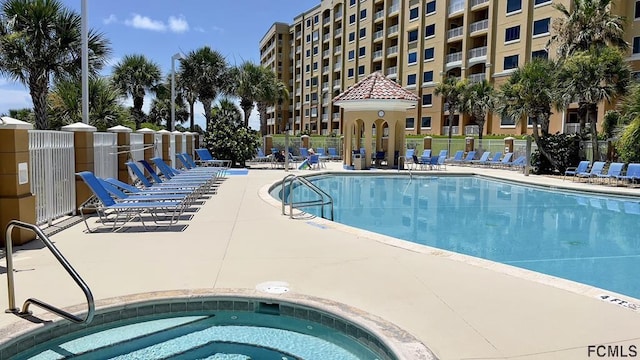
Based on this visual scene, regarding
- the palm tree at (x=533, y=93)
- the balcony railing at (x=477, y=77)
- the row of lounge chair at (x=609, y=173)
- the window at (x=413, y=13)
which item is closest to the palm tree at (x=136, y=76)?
the palm tree at (x=533, y=93)

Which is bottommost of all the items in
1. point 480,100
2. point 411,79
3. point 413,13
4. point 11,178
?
point 11,178

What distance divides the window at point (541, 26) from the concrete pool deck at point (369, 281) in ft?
123

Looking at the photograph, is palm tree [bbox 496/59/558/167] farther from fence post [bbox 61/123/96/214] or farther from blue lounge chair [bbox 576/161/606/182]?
fence post [bbox 61/123/96/214]

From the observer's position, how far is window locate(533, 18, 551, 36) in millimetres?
38375

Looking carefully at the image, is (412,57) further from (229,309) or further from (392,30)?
(229,309)

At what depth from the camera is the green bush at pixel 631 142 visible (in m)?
18.6

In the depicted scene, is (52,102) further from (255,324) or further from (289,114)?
(289,114)

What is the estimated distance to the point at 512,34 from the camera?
41500 mm

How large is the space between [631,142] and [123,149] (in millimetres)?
18905

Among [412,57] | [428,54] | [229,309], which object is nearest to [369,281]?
[229,309]

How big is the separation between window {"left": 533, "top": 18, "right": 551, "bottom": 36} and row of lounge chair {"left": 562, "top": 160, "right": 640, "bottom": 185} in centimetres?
2158

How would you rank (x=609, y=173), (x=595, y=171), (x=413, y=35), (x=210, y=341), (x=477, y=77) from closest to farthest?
(x=210, y=341) < (x=609, y=173) < (x=595, y=171) < (x=477, y=77) < (x=413, y=35)

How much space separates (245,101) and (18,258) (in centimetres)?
3430

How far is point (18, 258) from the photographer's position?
6.25m
